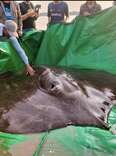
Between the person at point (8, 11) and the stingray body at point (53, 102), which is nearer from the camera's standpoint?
the stingray body at point (53, 102)

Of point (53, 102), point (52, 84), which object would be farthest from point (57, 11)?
point (53, 102)

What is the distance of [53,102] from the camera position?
5.73 m

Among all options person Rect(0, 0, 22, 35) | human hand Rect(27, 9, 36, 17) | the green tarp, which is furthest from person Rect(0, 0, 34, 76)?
human hand Rect(27, 9, 36, 17)

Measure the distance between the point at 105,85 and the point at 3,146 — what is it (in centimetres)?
232

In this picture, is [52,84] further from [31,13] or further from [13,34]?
[31,13]

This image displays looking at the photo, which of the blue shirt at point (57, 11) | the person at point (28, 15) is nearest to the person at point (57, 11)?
the blue shirt at point (57, 11)

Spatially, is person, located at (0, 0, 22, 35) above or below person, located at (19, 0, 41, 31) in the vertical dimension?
above

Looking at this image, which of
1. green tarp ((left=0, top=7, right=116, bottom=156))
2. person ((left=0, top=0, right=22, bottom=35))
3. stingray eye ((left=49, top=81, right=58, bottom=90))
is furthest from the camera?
person ((left=0, top=0, right=22, bottom=35))

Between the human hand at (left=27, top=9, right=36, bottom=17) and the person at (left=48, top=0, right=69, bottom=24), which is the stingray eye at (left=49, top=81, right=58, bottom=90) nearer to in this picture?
the human hand at (left=27, top=9, right=36, bottom=17)

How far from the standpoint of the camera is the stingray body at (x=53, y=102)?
17.3 feet

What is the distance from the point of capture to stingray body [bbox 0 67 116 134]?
5266 mm

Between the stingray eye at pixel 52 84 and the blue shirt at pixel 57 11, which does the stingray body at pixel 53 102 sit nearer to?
the stingray eye at pixel 52 84

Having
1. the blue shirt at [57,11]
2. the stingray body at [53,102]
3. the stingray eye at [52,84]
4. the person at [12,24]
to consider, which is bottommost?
the blue shirt at [57,11]

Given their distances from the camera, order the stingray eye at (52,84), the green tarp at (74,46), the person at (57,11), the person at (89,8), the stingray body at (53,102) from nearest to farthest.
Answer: the stingray body at (53,102), the stingray eye at (52,84), the green tarp at (74,46), the person at (89,8), the person at (57,11)
